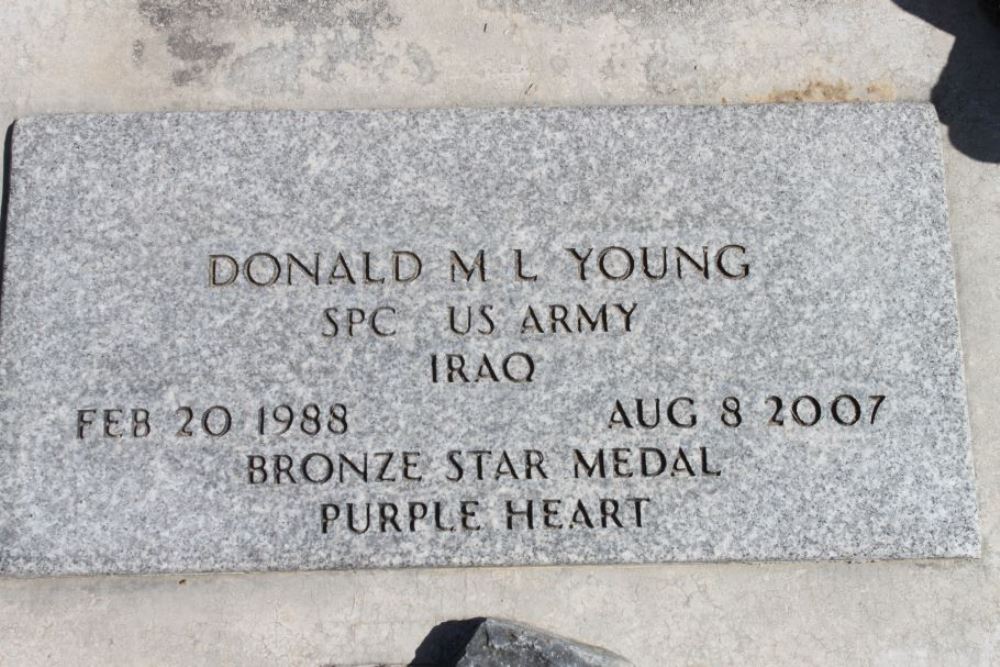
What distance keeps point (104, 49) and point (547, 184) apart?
1.61m

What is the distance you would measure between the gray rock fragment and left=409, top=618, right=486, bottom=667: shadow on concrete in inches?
5.1

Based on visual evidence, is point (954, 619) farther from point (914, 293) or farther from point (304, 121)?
point (304, 121)

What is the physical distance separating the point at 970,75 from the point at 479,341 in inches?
75.8

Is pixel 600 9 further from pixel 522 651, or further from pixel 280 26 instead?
pixel 522 651

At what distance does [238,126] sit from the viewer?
3.27m

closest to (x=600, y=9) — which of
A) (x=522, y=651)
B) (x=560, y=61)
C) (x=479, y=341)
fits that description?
(x=560, y=61)

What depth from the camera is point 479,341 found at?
3.10 meters

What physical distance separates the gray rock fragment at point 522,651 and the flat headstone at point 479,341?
219mm

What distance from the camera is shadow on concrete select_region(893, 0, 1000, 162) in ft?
10.9

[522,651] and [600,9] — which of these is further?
[600,9]

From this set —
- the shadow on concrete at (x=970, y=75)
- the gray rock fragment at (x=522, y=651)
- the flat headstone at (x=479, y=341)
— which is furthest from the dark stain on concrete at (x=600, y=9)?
the gray rock fragment at (x=522, y=651)

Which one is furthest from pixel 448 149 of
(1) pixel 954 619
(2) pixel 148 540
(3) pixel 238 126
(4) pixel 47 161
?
(1) pixel 954 619

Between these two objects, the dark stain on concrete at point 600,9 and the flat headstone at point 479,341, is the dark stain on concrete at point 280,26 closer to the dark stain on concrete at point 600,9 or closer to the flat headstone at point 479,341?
the flat headstone at point 479,341

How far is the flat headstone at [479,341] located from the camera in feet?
9.82
